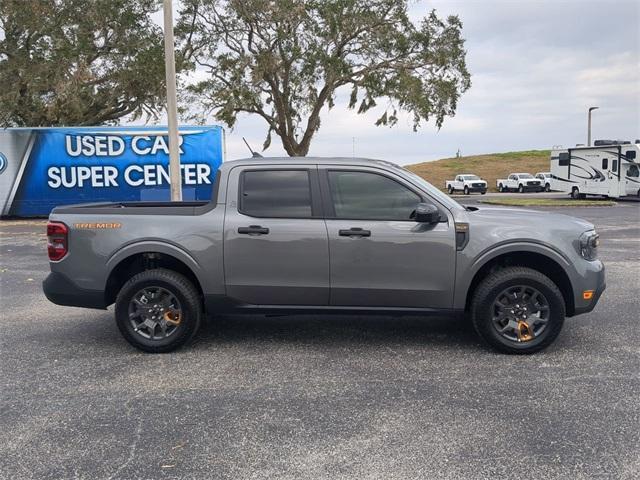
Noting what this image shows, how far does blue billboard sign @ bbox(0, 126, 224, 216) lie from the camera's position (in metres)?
18.1

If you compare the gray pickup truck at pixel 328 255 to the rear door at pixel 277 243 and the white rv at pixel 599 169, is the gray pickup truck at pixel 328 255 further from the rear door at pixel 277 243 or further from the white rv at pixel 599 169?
the white rv at pixel 599 169

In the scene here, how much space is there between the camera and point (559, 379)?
4.31 meters

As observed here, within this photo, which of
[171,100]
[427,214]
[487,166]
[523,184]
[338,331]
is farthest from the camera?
[487,166]

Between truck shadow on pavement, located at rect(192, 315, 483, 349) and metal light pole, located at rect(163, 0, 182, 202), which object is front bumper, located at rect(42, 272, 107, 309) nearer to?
truck shadow on pavement, located at rect(192, 315, 483, 349)

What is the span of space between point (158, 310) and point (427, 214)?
2.62 meters

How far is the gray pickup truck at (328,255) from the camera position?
15.8 feet

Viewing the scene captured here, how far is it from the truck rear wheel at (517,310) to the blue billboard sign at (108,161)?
14445mm

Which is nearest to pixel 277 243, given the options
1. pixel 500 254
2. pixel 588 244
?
pixel 500 254

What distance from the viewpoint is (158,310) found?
16.5ft

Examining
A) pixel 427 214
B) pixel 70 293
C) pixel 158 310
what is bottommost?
pixel 158 310

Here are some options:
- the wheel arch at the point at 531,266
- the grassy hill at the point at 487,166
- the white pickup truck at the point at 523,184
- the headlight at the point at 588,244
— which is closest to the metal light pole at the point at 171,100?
the wheel arch at the point at 531,266

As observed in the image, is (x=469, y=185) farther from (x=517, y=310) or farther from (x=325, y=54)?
(x=517, y=310)

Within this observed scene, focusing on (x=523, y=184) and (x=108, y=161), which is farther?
(x=523, y=184)


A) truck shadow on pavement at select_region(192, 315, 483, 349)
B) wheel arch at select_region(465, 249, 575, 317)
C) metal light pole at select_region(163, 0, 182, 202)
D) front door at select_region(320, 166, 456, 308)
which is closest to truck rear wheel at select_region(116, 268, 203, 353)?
truck shadow on pavement at select_region(192, 315, 483, 349)
